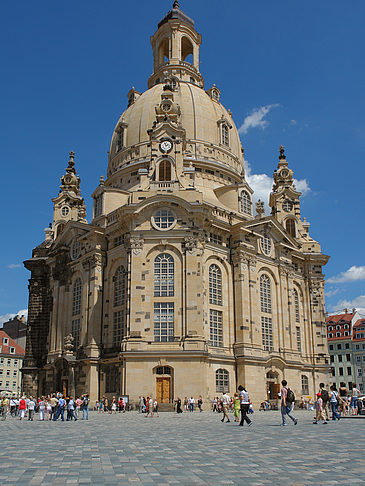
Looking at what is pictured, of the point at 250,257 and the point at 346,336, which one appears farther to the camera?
the point at 346,336

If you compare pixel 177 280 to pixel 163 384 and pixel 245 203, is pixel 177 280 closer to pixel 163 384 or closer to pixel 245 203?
pixel 163 384

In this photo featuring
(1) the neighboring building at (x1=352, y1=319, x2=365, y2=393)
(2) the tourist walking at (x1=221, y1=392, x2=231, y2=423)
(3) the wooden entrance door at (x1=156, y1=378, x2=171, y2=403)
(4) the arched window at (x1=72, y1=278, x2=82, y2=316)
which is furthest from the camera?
(1) the neighboring building at (x1=352, y1=319, x2=365, y2=393)

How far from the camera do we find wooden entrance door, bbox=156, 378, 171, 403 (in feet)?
145

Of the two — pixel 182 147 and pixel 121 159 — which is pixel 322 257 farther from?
pixel 121 159

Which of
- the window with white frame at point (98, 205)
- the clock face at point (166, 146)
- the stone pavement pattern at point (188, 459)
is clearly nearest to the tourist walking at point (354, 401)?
the stone pavement pattern at point (188, 459)

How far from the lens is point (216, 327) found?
49.4m

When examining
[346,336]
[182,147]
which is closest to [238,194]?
[182,147]

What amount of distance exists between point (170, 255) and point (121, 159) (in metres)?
22.7

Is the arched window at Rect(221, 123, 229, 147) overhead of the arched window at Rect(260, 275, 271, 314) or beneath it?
overhead

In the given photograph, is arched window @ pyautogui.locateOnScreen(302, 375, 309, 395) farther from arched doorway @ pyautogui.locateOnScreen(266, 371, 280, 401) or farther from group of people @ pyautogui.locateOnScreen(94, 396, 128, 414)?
group of people @ pyautogui.locateOnScreen(94, 396, 128, 414)

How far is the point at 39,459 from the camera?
13.3 metres

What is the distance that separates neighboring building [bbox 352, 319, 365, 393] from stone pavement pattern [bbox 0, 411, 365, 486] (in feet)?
244

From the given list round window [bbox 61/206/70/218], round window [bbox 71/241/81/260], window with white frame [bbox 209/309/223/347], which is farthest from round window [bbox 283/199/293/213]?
round window [bbox 61/206/70/218]

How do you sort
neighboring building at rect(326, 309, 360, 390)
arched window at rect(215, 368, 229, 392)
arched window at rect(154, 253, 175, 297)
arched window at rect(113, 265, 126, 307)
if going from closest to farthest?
1. arched window at rect(154, 253, 175, 297)
2. arched window at rect(215, 368, 229, 392)
3. arched window at rect(113, 265, 126, 307)
4. neighboring building at rect(326, 309, 360, 390)
